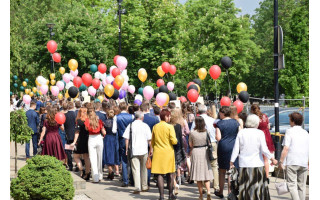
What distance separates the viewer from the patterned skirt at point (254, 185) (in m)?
9.09

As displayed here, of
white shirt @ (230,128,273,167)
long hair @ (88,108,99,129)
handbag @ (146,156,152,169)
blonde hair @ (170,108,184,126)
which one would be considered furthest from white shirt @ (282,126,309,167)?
long hair @ (88,108,99,129)

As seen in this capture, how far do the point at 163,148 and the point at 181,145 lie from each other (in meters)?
0.66

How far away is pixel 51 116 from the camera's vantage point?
1419 centimetres

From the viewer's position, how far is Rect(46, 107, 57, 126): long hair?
14.0m

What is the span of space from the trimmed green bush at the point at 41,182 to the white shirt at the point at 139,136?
9.76ft

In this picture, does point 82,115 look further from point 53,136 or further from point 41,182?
point 41,182

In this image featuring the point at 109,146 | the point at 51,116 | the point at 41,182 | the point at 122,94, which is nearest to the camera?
the point at 41,182

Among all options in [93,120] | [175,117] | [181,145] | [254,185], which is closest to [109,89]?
[93,120]

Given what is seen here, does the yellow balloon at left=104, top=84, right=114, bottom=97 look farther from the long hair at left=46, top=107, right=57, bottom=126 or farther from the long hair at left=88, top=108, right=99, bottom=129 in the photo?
the long hair at left=88, top=108, right=99, bottom=129

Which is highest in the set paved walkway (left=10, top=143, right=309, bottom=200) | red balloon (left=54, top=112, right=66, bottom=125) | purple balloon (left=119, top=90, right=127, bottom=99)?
purple balloon (left=119, top=90, right=127, bottom=99)

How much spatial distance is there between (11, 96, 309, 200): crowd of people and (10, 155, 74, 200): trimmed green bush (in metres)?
2.31

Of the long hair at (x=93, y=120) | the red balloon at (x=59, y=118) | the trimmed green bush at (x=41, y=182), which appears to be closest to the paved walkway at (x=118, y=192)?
the long hair at (x=93, y=120)

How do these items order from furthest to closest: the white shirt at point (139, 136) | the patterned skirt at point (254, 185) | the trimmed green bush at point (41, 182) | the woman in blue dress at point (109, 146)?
the woman in blue dress at point (109, 146) → the white shirt at point (139, 136) → the patterned skirt at point (254, 185) → the trimmed green bush at point (41, 182)

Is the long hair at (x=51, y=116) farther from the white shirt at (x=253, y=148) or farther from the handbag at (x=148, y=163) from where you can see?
the white shirt at (x=253, y=148)
